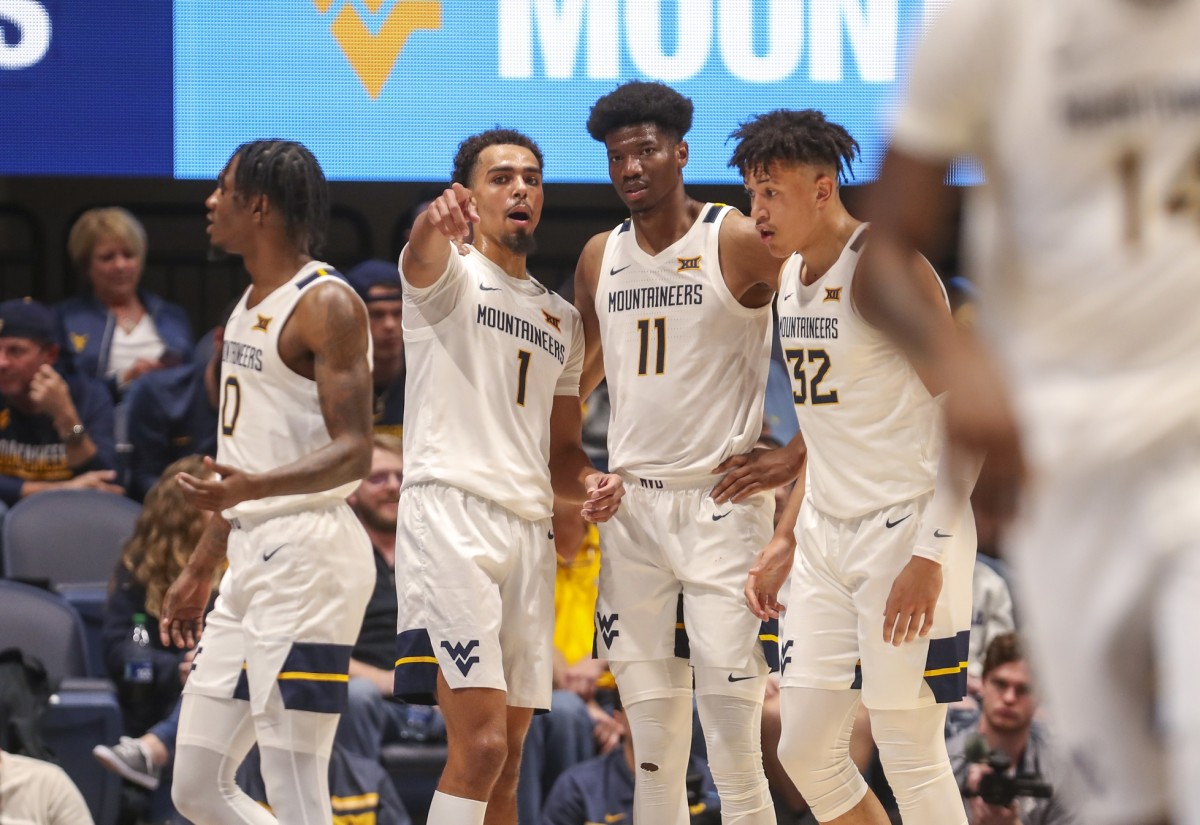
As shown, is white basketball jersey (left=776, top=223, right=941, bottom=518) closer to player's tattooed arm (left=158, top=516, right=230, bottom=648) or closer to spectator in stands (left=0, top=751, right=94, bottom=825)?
player's tattooed arm (left=158, top=516, right=230, bottom=648)

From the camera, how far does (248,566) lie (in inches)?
185

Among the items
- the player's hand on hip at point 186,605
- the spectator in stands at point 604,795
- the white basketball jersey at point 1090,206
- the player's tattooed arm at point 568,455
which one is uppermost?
the white basketball jersey at point 1090,206

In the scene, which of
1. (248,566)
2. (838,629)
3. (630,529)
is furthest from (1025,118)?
(248,566)

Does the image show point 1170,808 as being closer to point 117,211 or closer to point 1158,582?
point 1158,582

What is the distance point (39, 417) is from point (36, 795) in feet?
8.81

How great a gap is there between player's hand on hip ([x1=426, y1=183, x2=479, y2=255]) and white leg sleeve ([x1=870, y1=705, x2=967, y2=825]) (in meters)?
1.76

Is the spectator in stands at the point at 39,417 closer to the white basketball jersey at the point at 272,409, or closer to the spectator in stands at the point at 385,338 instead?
the spectator in stands at the point at 385,338

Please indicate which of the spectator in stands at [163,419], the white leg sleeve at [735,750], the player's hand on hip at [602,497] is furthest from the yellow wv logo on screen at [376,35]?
the white leg sleeve at [735,750]

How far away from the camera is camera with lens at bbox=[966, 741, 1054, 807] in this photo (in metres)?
5.71

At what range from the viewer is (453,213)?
432 cm

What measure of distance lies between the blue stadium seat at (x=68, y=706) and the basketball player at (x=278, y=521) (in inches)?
36.3

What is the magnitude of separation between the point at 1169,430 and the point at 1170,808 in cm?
46

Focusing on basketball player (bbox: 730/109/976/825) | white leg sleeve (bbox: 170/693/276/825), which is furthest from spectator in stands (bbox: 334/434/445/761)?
basketball player (bbox: 730/109/976/825)

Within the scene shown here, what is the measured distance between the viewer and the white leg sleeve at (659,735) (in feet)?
15.3
